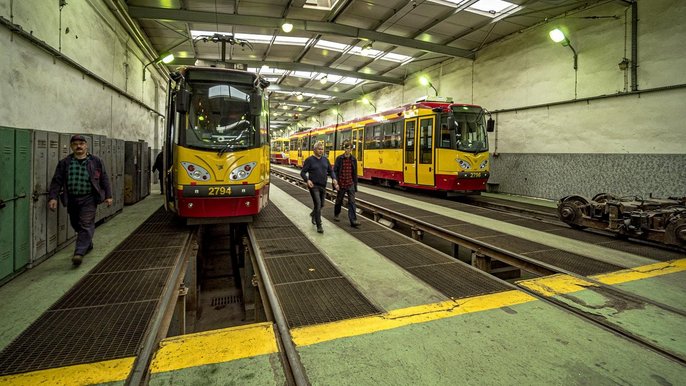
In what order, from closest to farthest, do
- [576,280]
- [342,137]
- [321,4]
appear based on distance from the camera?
[576,280] → [321,4] → [342,137]

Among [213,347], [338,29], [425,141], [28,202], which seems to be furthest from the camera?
[338,29]

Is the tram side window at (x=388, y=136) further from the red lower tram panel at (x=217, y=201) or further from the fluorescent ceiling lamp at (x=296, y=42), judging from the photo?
the red lower tram panel at (x=217, y=201)

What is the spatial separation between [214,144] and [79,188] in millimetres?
2165

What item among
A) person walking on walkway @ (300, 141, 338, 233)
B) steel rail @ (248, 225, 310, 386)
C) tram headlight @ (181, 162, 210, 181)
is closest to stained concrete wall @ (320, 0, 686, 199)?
person walking on walkway @ (300, 141, 338, 233)

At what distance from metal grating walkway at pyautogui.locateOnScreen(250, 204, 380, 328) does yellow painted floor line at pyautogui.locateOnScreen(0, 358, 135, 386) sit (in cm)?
133

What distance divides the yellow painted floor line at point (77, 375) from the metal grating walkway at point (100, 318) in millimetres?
76

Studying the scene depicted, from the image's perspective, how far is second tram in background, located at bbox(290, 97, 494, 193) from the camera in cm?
1059

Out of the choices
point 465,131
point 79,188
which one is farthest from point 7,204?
point 465,131

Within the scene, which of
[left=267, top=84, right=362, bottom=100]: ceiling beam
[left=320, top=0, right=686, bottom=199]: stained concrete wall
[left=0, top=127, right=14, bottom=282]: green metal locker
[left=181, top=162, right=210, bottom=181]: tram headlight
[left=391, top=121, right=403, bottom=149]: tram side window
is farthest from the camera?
[left=267, top=84, right=362, bottom=100]: ceiling beam

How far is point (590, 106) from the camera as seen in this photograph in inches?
413

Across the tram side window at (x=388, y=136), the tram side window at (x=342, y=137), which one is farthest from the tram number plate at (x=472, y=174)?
the tram side window at (x=342, y=137)

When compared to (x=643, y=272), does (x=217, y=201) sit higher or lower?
higher

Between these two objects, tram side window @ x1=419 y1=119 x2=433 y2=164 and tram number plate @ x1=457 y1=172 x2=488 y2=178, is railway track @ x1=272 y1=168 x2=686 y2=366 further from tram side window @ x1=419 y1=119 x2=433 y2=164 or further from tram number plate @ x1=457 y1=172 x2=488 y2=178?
tram side window @ x1=419 y1=119 x2=433 y2=164

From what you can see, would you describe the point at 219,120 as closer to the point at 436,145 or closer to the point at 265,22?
the point at 436,145
